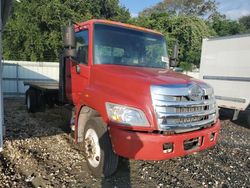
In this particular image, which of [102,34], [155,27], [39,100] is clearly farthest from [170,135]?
[155,27]

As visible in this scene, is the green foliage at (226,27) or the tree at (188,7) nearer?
the green foliage at (226,27)

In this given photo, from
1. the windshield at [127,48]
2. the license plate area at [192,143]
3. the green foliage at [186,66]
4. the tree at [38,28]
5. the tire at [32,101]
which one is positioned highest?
the tree at [38,28]

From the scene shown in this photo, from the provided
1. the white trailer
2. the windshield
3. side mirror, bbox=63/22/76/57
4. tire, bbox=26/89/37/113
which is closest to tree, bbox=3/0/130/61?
tire, bbox=26/89/37/113

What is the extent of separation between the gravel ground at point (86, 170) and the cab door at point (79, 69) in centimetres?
114

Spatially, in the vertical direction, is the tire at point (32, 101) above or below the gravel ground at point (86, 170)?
above

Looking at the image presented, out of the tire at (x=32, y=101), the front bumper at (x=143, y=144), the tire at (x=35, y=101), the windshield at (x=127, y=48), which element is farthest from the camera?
the tire at (x=32, y=101)

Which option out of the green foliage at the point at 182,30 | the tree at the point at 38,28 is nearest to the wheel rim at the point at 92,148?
the tree at the point at 38,28

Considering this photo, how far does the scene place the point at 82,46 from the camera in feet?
17.6

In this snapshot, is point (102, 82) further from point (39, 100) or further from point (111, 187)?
point (39, 100)

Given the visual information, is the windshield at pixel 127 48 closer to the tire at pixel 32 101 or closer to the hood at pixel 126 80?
the hood at pixel 126 80

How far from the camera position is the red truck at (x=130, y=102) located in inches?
154

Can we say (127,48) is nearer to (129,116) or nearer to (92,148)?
(129,116)

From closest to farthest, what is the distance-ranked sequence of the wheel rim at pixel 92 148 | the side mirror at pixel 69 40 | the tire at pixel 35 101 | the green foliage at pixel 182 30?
the wheel rim at pixel 92 148 → the side mirror at pixel 69 40 → the tire at pixel 35 101 → the green foliage at pixel 182 30

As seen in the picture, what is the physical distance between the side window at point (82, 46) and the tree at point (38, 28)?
50.4 ft
